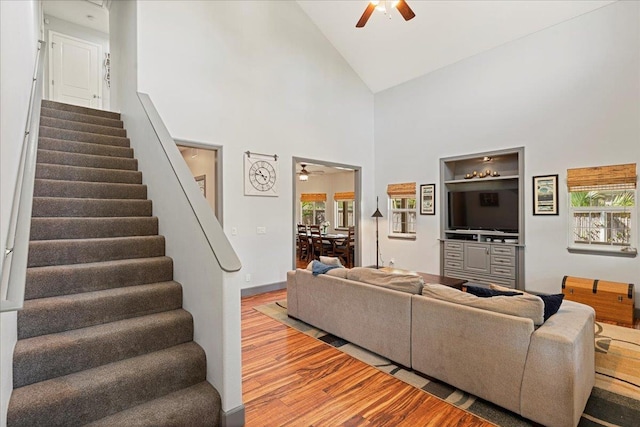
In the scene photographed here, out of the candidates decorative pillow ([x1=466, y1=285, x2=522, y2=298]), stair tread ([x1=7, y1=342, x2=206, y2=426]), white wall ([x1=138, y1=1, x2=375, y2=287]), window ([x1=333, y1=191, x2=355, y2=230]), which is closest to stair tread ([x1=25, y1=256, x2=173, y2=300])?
stair tread ([x1=7, y1=342, x2=206, y2=426])

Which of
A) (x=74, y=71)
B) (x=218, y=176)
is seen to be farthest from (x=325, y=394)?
(x=74, y=71)

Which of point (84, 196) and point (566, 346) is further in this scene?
point (84, 196)

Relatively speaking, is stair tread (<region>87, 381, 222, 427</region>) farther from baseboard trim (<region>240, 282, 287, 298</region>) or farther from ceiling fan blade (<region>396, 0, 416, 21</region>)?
ceiling fan blade (<region>396, 0, 416, 21</region>)

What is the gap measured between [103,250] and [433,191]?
217 inches

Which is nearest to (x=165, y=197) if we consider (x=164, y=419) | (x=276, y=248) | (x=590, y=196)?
(x=164, y=419)

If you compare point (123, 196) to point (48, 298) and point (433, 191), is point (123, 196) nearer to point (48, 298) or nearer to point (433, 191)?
point (48, 298)

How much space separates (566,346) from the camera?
191 centimetres

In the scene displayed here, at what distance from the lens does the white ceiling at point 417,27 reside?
15.8ft

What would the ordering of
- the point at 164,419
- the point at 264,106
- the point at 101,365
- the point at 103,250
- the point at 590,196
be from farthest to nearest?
1. the point at 264,106
2. the point at 590,196
3. the point at 103,250
4. the point at 101,365
5. the point at 164,419

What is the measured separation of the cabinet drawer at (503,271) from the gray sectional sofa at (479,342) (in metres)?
2.91

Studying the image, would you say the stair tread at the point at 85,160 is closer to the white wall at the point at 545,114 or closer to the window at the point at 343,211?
the white wall at the point at 545,114

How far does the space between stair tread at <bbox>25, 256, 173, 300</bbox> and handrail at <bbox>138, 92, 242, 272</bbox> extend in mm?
716

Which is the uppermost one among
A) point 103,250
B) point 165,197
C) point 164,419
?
point 165,197

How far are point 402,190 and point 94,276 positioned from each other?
567 cm
